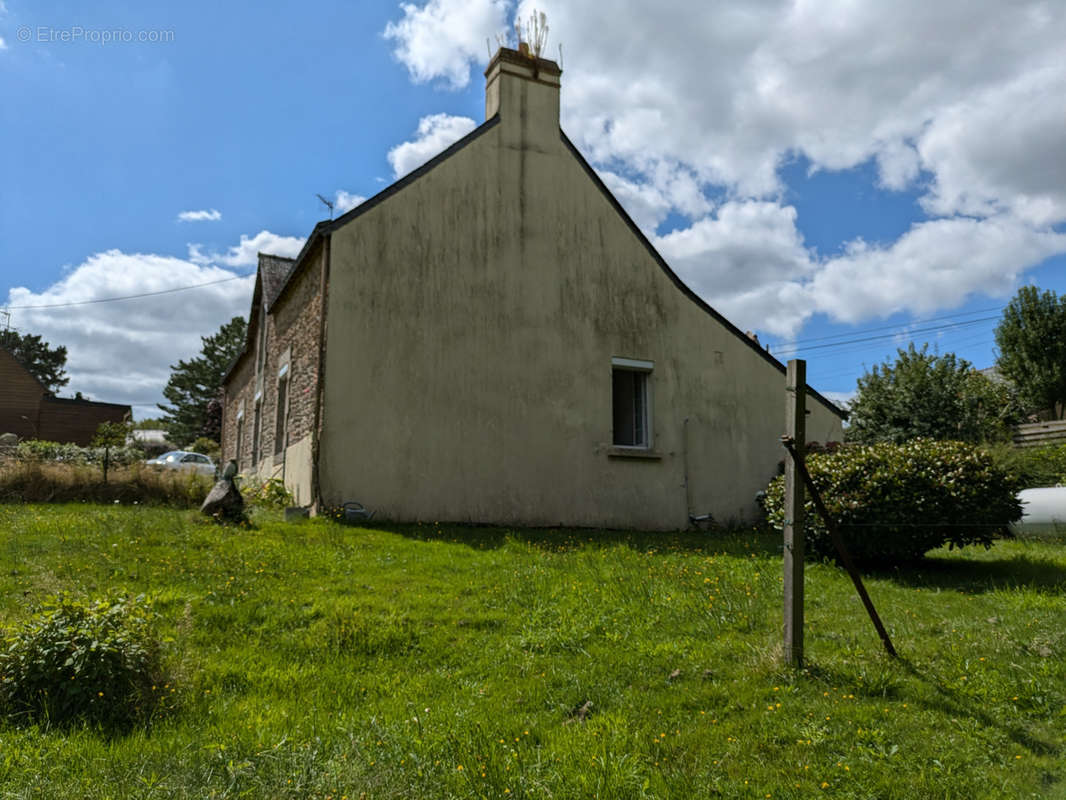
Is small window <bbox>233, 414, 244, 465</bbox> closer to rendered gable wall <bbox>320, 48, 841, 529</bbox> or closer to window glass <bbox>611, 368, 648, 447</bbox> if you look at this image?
rendered gable wall <bbox>320, 48, 841, 529</bbox>

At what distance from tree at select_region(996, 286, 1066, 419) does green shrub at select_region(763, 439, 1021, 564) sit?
19823mm

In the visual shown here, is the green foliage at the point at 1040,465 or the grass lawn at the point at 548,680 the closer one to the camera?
the grass lawn at the point at 548,680

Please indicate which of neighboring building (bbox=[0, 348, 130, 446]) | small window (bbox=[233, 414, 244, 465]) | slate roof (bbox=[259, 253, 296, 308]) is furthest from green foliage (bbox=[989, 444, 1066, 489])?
neighboring building (bbox=[0, 348, 130, 446])

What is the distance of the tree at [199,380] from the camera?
4856 centimetres

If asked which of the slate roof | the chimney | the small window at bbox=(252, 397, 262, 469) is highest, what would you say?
the chimney

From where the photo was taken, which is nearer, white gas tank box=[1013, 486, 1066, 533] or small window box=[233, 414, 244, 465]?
white gas tank box=[1013, 486, 1066, 533]

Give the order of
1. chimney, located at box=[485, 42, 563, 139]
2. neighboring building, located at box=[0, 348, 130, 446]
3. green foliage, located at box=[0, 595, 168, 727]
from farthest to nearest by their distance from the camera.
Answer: neighboring building, located at box=[0, 348, 130, 446] < chimney, located at box=[485, 42, 563, 139] < green foliage, located at box=[0, 595, 168, 727]

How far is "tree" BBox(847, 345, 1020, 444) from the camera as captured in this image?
17188 mm

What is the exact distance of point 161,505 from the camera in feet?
41.8

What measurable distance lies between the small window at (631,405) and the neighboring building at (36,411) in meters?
32.1

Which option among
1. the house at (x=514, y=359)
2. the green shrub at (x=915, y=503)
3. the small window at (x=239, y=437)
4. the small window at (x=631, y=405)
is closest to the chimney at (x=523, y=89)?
the house at (x=514, y=359)

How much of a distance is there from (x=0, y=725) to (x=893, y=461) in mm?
8594

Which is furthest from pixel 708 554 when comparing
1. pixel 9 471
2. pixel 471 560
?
pixel 9 471

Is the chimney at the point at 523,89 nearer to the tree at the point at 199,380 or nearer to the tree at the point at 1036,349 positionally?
the tree at the point at 1036,349
